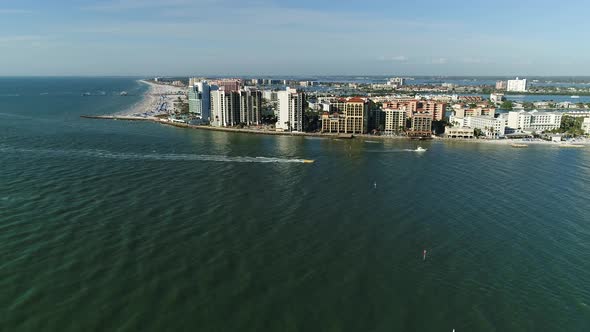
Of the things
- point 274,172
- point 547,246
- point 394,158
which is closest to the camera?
point 547,246

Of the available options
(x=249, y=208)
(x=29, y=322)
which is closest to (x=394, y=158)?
(x=249, y=208)

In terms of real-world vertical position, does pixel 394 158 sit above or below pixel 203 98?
below

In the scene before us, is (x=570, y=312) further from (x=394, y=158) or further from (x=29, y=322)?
(x=394, y=158)

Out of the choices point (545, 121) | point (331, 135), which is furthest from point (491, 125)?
point (331, 135)

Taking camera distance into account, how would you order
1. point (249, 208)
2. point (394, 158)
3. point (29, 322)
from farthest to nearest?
point (394, 158) → point (249, 208) → point (29, 322)

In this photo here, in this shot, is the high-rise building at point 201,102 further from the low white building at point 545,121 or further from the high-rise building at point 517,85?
the high-rise building at point 517,85

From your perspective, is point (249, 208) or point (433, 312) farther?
point (249, 208)

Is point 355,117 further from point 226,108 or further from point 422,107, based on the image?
point 226,108
